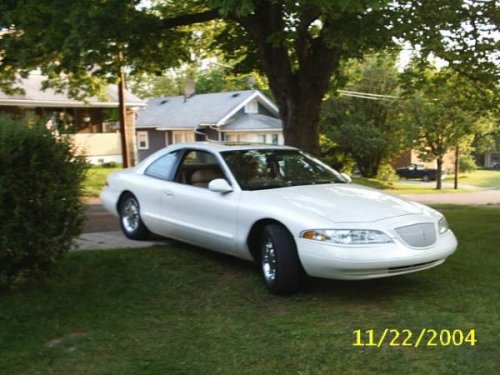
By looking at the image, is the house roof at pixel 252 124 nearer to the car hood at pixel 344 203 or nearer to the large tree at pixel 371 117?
the large tree at pixel 371 117

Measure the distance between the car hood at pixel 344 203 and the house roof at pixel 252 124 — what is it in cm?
3420

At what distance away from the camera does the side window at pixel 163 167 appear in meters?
7.58

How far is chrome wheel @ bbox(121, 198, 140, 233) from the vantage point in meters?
8.03

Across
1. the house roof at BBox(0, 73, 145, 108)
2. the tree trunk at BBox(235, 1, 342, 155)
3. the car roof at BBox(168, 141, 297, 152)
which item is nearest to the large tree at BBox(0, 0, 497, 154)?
the tree trunk at BBox(235, 1, 342, 155)

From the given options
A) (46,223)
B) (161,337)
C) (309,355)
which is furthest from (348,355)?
(46,223)

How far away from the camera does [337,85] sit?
52.4 ft

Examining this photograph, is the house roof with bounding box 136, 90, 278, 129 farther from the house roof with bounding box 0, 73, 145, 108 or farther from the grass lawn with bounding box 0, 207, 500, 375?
the grass lawn with bounding box 0, 207, 500, 375

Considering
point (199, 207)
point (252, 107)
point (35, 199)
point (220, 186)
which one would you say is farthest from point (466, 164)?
point (35, 199)

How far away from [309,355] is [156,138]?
4203cm

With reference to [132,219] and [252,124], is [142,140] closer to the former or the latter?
[252,124]

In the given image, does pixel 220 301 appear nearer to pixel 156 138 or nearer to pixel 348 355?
pixel 348 355

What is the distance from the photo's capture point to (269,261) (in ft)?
18.8

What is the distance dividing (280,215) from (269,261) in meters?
0.46

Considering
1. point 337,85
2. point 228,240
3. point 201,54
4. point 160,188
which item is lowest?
point 228,240
